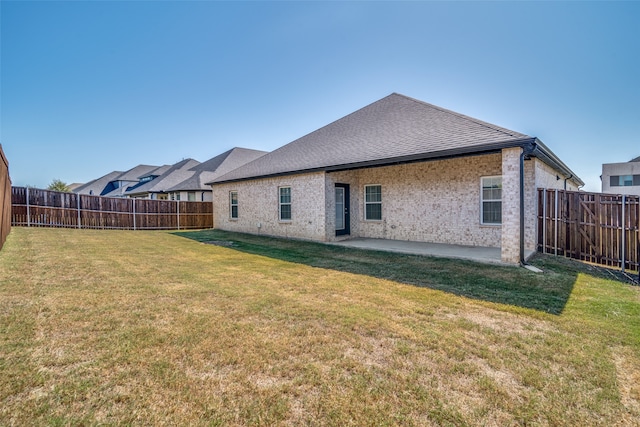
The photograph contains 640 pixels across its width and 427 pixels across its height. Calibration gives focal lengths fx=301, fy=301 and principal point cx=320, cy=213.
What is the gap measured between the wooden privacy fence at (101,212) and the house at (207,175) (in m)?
1.60

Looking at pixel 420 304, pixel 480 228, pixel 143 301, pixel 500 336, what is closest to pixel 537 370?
pixel 500 336

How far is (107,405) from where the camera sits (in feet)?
7.00

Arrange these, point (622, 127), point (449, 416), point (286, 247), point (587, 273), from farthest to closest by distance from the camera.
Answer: point (622, 127), point (286, 247), point (587, 273), point (449, 416)

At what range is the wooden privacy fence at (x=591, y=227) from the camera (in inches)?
259

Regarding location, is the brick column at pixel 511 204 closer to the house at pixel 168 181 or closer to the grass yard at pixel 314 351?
the grass yard at pixel 314 351

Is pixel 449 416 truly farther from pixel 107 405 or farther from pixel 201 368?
pixel 107 405

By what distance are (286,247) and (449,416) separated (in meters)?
8.80

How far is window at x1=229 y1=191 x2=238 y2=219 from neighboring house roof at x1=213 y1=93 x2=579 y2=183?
91 centimetres

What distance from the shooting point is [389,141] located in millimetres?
10602

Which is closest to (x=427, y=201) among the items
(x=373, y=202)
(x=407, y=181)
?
(x=407, y=181)

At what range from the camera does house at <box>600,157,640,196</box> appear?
31.3 m

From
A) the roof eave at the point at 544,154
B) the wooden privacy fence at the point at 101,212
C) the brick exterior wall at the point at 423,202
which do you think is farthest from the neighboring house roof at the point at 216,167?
the roof eave at the point at 544,154

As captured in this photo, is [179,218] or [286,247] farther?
[179,218]

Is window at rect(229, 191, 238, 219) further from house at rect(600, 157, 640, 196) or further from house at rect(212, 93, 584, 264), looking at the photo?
house at rect(600, 157, 640, 196)
